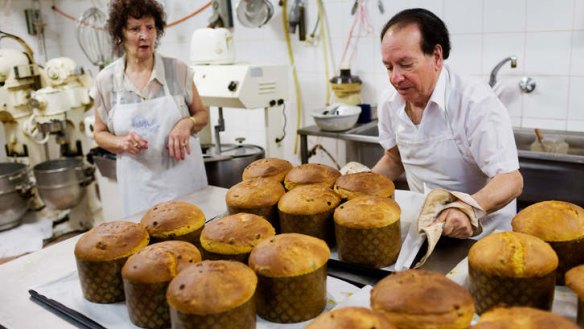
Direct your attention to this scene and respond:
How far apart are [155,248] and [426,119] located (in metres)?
1.09

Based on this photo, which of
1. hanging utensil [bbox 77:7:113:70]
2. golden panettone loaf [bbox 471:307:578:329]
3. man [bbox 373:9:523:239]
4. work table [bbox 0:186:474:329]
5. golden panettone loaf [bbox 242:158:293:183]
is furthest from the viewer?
hanging utensil [bbox 77:7:113:70]

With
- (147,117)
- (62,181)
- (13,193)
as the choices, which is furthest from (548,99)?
(13,193)

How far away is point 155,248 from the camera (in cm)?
120

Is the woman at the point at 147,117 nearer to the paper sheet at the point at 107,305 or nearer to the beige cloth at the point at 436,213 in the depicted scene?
the paper sheet at the point at 107,305

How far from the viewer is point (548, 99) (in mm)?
2768

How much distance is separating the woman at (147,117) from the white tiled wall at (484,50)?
1.41 metres

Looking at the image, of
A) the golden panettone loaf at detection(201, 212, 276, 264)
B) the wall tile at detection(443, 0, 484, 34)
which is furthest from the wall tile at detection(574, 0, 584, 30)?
the golden panettone loaf at detection(201, 212, 276, 264)

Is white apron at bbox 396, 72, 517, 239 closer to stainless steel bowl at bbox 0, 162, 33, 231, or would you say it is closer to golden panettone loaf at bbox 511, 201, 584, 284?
golden panettone loaf at bbox 511, 201, 584, 284

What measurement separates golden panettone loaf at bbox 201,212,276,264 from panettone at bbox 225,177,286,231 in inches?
7.5

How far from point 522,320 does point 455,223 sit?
52 centimetres

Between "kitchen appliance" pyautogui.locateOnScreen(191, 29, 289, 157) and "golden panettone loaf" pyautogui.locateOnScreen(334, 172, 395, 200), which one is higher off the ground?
"kitchen appliance" pyautogui.locateOnScreen(191, 29, 289, 157)

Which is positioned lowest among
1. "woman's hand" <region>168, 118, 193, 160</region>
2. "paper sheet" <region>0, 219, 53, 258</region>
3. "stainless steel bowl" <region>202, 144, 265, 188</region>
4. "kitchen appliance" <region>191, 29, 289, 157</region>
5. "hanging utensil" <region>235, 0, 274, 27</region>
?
"paper sheet" <region>0, 219, 53, 258</region>

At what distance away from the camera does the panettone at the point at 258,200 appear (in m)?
1.52

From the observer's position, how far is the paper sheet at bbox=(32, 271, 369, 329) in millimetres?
1147
